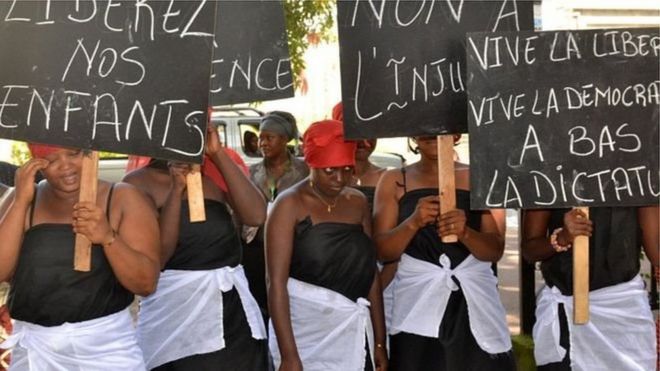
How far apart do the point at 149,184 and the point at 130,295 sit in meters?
0.67

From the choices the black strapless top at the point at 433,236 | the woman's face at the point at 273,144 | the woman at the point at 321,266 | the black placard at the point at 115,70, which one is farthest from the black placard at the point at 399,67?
the woman's face at the point at 273,144

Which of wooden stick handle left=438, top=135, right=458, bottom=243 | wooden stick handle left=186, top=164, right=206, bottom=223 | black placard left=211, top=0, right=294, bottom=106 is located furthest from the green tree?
wooden stick handle left=186, top=164, right=206, bottom=223

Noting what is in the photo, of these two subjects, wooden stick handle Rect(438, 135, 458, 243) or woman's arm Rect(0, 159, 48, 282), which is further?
wooden stick handle Rect(438, 135, 458, 243)

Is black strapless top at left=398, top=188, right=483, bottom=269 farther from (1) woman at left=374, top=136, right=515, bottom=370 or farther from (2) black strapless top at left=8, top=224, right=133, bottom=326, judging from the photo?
(2) black strapless top at left=8, top=224, right=133, bottom=326

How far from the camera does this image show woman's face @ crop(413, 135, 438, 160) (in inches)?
180

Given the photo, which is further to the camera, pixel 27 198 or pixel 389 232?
pixel 389 232

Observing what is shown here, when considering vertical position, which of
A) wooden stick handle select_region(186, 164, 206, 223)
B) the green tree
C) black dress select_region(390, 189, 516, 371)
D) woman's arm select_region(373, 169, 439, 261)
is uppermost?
the green tree

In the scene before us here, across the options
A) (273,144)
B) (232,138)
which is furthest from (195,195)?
(232,138)

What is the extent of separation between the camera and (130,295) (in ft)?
12.5

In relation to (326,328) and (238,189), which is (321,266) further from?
(238,189)

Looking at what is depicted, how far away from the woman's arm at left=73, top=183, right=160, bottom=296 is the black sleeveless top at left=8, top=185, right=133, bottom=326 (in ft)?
0.30

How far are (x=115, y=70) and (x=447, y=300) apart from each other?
175 cm

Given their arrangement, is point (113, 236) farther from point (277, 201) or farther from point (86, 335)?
point (277, 201)

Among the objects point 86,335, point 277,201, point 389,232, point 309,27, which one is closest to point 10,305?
point 86,335
